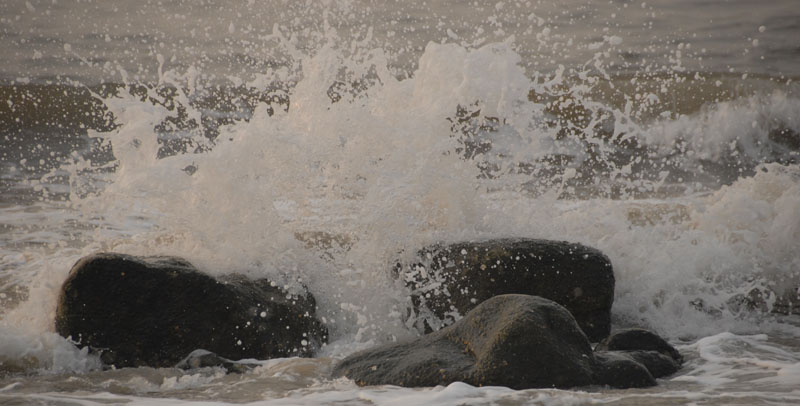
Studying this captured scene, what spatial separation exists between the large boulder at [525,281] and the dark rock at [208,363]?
1.22 m

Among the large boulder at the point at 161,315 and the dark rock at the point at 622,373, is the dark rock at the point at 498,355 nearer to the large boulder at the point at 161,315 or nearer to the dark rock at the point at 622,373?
the dark rock at the point at 622,373

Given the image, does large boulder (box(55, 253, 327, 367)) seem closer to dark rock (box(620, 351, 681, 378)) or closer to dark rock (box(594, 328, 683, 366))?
dark rock (box(594, 328, 683, 366))

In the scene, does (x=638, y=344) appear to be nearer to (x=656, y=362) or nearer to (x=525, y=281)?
(x=656, y=362)

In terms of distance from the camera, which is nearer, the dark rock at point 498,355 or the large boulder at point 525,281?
the dark rock at point 498,355

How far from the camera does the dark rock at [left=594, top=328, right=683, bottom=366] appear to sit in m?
3.65

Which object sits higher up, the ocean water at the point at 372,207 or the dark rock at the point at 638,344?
the ocean water at the point at 372,207

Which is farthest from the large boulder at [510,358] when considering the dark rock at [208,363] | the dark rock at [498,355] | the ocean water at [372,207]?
the dark rock at [208,363]

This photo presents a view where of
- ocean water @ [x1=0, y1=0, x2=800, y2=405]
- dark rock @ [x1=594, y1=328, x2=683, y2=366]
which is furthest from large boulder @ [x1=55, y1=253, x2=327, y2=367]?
dark rock @ [x1=594, y1=328, x2=683, y2=366]

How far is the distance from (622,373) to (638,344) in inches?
21.5

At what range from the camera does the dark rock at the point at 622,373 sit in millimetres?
3139

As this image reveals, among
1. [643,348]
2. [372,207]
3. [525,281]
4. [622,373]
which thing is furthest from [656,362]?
[372,207]

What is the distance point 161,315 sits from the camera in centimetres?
382

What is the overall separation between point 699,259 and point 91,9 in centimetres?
1194

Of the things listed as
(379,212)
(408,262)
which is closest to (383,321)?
(408,262)
